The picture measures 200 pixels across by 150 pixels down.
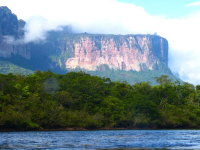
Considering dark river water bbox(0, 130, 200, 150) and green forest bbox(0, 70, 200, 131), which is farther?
green forest bbox(0, 70, 200, 131)

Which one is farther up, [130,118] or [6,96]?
[6,96]

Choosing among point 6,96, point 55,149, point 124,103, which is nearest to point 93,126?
point 124,103

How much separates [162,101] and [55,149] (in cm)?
8085

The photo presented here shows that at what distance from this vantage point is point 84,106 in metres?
95.6

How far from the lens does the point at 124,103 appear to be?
105750 millimetres

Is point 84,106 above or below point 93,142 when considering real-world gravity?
below

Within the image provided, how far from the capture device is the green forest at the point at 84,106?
7888 cm

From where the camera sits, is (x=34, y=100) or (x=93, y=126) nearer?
(x=34, y=100)

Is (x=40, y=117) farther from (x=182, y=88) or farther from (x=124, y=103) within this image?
(x=182, y=88)

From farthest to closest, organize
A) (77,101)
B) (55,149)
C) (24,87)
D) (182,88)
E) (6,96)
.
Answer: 1. (182,88)
2. (77,101)
3. (24,87)
4. (6,96)
5. (55,149)

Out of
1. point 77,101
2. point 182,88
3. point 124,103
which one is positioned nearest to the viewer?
point 77,101

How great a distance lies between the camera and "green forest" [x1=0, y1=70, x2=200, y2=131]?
7888cm

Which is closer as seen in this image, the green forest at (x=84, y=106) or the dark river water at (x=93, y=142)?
the dark river water at (x=93, y=142)

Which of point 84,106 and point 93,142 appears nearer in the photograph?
point 93,142
